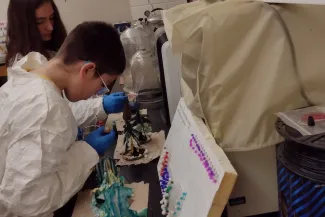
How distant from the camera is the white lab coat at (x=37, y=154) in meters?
0.94

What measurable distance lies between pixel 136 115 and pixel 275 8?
0.89 m

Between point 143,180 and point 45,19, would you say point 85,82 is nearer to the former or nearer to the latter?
point 143,180

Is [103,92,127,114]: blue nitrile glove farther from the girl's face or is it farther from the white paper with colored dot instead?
the girl's face

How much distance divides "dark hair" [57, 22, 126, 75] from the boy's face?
25 millimetres

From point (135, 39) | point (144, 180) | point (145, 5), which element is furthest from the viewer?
point (145, 5)

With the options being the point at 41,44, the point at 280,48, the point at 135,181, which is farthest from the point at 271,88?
the point at 41,44

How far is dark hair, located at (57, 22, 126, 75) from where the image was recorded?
1.14 meters

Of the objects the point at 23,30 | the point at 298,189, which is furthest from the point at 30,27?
the point at 298,189

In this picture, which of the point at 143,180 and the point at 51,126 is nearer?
the point at 51,126

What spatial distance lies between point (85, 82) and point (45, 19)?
96cm

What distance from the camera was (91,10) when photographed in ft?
9.96

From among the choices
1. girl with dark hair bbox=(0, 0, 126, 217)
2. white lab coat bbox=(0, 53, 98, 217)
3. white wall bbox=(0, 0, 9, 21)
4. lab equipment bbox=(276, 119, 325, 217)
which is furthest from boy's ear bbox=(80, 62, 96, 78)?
white wall bbox=(0, 0, 9, 21)

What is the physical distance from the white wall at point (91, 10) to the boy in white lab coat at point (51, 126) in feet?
6.38

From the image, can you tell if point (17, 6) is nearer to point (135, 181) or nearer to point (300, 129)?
point (135, 181)
